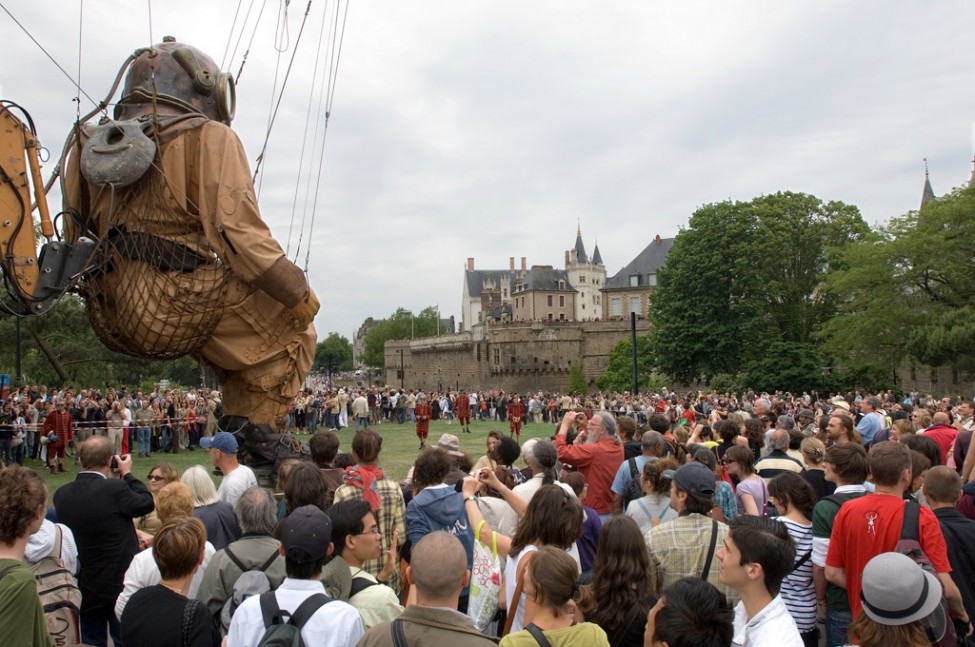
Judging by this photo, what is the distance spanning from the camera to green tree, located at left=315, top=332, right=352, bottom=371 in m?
164

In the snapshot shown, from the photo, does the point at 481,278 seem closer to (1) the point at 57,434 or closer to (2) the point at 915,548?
(1) the point at 57,434

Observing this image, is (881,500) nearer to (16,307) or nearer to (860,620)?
(860,620)

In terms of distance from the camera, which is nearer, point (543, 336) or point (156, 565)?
point (156, 565)

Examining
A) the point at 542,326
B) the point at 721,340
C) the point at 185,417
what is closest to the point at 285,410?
the point at 185,417

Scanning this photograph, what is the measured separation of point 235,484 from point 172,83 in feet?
11.9

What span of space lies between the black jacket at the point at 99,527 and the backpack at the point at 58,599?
0.70 metres

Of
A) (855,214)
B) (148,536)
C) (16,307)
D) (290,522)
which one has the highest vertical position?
(855,214)

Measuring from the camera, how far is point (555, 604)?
344cm

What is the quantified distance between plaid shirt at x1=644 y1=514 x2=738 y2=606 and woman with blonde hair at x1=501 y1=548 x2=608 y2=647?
1.33m

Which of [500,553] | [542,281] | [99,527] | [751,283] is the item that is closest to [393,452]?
[99,527]

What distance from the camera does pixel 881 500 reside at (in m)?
4.73

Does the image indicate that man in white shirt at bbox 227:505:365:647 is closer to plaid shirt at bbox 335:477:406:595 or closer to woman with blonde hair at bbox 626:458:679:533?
plaid shirt at bbox 335:477:406:595

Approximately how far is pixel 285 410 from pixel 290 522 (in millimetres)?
4618

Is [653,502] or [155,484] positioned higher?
[155,484]
